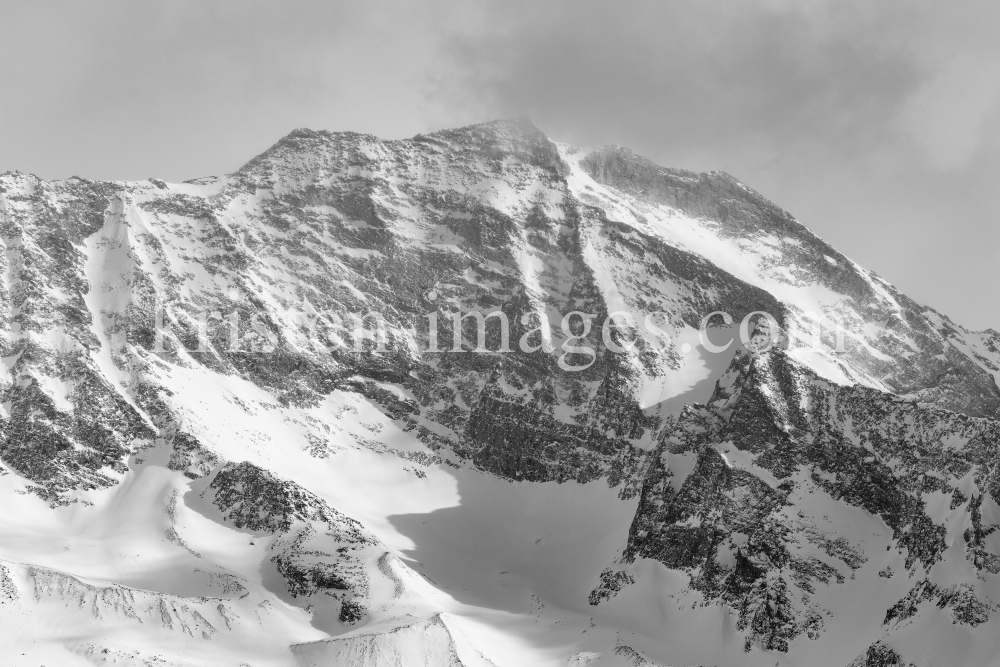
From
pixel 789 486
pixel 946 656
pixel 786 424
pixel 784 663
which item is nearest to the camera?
pixel 946 656

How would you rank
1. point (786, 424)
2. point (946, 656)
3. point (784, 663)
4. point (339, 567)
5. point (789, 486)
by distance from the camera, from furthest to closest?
point (786, 424), point (789, 486), point (339, 567), point (784, 663), point (946, 656)

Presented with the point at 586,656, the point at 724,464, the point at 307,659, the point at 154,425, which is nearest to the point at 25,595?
the point at 307,659

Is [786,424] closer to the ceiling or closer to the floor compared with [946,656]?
closer to the ceiling

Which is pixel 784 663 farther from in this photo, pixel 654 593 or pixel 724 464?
pixel 724 464

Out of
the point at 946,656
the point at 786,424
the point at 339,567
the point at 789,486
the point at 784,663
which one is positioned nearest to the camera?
the point at 946,656

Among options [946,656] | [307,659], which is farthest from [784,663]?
[307,659]

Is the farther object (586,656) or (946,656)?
(586,656)

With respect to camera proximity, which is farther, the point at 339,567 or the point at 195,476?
the point at 195,476

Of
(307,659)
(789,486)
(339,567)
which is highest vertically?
(789,486)

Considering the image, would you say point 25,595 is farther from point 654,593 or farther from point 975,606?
point 975,606
